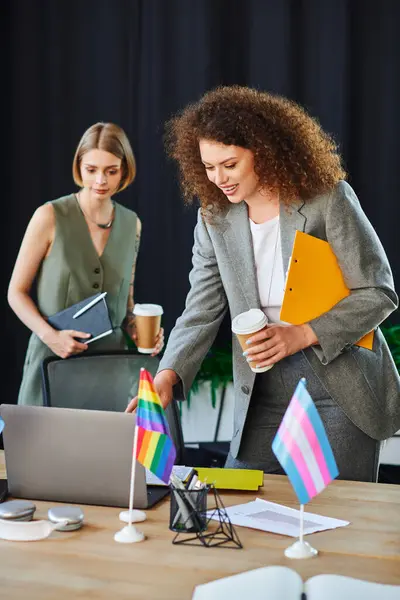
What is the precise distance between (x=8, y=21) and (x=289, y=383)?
2.95 m

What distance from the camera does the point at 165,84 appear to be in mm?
4477

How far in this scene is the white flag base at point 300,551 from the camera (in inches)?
63.7

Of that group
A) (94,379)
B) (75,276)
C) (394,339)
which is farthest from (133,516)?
(394,339)

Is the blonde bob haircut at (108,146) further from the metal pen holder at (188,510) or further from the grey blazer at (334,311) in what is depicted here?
the metal pen holder at (188,510)

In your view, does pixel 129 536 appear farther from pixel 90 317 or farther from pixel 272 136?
pixel 90 317

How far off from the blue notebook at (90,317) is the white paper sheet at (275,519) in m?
1.28

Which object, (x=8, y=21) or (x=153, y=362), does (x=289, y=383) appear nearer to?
(x=153, y=362)

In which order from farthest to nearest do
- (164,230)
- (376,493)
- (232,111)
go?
1. (164,230)
2. (232,111)
3. (376,493)

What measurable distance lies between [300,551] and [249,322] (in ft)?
2.03

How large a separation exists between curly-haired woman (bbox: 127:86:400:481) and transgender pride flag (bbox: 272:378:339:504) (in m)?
0.46

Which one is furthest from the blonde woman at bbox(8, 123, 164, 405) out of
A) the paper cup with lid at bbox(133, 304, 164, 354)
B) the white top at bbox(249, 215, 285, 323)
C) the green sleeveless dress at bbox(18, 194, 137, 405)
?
the white top at bbox(249, 215, 285, 323)

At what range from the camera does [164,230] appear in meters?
4.56

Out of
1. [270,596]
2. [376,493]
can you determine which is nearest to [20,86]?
[376,493]

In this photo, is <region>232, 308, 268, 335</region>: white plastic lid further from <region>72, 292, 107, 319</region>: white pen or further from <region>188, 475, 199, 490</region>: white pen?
<region>72, 292, 107, 319</region>: white pen
